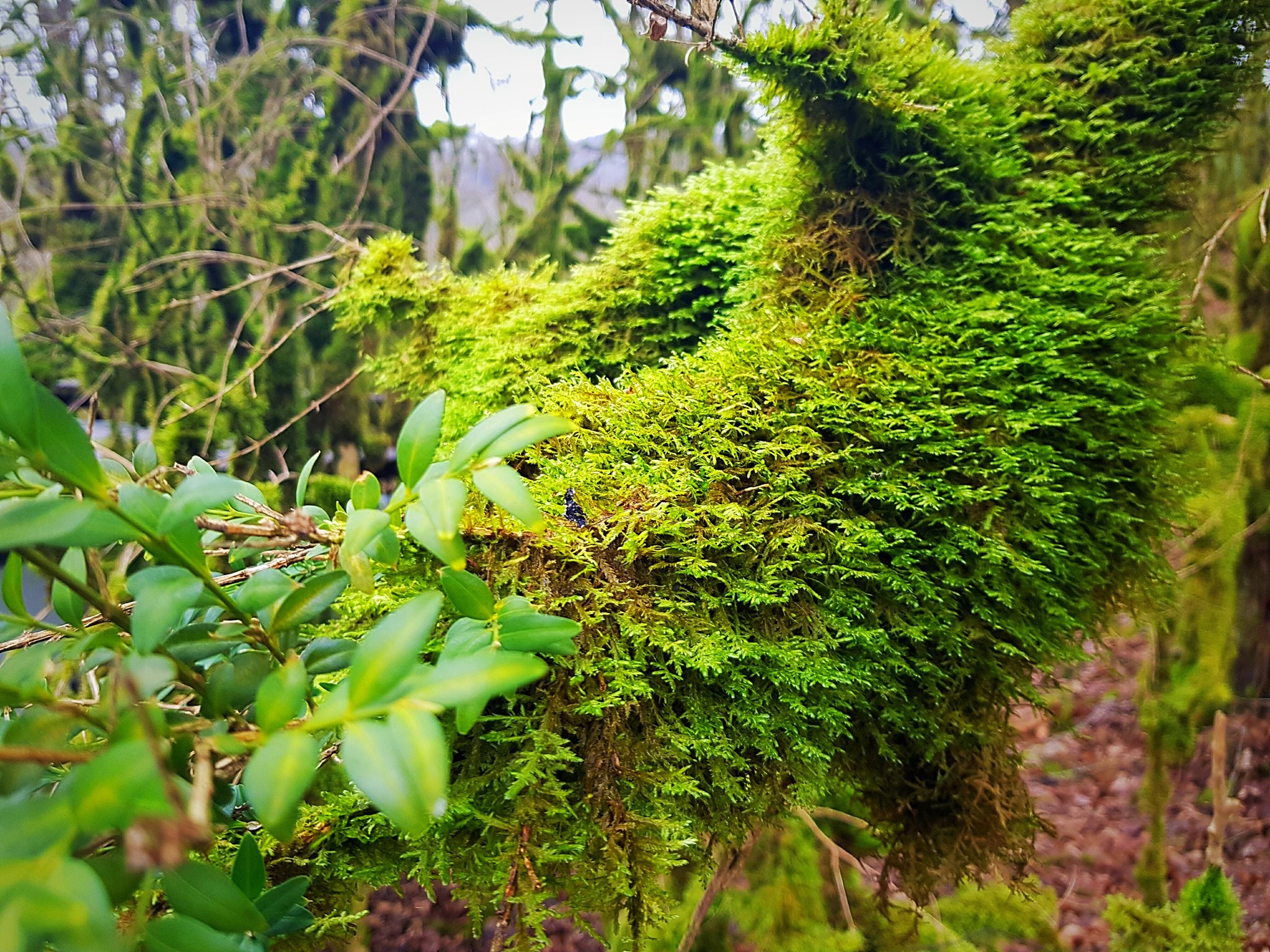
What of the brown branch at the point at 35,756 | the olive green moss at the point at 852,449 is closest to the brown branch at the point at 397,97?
the olive green moss at the point at 852,449

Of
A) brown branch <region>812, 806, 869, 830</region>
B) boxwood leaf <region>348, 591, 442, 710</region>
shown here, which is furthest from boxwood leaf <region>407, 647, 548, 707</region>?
brown branch <region>812, 806, 869, 830</region>

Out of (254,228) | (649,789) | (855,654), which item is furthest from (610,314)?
(254,228)

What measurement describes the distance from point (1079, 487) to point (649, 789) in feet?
2.69

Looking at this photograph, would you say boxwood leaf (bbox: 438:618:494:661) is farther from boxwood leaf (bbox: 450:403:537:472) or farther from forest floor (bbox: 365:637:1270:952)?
forest floor (bbox: 365:637:1270:952)

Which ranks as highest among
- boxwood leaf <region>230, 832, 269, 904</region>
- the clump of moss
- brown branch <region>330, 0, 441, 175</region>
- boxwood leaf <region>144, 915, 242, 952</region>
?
brown branch <region>330, 0, 441, 175</region>

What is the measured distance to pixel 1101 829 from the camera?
2699 millimetres

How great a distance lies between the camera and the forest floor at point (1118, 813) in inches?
89.4

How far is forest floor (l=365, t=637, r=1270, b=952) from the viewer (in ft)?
6.98

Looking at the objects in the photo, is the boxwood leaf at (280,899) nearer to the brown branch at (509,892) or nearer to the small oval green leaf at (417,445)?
the brown branch at (509,892)

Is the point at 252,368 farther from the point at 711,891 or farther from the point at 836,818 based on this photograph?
the point at 836,818

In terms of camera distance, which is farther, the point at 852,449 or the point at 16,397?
the point at 852,449

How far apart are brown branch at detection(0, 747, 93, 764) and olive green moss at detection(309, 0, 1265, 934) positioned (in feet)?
1.14

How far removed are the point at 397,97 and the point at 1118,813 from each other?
4.39 meters

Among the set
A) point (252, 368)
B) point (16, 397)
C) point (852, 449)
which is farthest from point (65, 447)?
point (252, 368)
